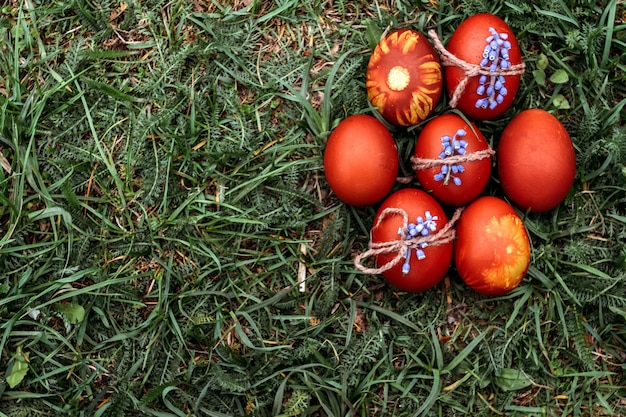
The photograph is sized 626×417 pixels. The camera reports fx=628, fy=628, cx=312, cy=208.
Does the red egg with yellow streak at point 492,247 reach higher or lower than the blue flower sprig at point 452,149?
lower

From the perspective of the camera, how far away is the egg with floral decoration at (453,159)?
2381 mm

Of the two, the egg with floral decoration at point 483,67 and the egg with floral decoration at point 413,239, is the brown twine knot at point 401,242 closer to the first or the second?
the egg with floral decoration at point 413,239

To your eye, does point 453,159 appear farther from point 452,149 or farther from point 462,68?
point 462,68

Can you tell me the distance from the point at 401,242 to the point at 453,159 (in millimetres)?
369

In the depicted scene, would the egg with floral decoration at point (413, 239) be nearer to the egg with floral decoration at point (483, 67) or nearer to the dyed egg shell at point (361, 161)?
the dyed egg shell at point (361, 161)

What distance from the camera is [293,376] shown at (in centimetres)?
263

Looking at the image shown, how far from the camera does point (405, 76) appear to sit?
243 centimetres

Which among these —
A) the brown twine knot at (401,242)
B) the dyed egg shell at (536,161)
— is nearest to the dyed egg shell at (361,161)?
the brown twine knot at (401,242)

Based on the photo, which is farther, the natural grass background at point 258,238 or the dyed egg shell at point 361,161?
the natural grass background at point 258,238

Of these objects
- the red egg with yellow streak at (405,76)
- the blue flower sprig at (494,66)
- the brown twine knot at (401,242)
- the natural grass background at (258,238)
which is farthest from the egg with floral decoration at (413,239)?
the blue flower sprig at (494,66)

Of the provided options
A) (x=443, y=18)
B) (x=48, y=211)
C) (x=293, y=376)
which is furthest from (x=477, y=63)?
(x=48, y=211)

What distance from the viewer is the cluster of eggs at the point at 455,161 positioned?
Answer: 7.83 feet

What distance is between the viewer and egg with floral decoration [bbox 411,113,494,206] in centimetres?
238

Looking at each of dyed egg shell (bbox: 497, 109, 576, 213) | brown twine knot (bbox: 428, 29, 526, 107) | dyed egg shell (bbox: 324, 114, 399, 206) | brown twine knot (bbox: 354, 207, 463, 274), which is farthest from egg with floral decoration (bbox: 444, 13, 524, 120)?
brown twine knot (bbox: 354, 207, 463, 274)
